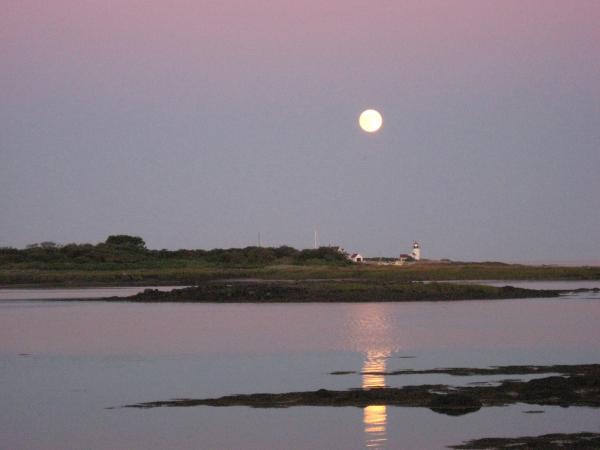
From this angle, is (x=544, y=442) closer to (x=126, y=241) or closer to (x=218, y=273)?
(x=218, y=273)

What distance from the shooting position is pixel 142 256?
106 meters

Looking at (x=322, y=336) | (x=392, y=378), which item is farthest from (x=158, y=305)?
(x=392, y=378)

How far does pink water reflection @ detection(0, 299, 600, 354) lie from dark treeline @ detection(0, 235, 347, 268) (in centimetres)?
4351

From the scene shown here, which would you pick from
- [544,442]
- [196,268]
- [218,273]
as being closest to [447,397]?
[544,442]

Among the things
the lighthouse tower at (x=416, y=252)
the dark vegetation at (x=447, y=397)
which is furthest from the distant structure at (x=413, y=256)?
the dark vegetation at (x=447, y=397)

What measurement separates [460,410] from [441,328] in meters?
20.8

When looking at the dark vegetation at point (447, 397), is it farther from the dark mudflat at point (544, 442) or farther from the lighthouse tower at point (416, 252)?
the lighthouse tower at point (416, 252)

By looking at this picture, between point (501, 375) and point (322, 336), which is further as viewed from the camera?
point (322, 336)

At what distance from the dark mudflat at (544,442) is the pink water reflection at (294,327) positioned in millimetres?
15104

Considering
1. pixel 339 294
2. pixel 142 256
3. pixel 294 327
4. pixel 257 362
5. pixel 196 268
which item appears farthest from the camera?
pixel 142 256

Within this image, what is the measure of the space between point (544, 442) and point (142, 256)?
301 feet

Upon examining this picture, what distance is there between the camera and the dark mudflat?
15969 mm

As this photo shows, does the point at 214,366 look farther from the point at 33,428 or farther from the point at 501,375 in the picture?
the point at 33,428

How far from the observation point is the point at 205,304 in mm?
58406
